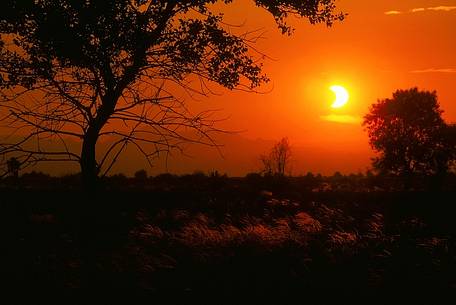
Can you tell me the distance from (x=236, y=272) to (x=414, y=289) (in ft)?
9.73

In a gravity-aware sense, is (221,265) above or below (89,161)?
below

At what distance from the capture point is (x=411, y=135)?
53344mm

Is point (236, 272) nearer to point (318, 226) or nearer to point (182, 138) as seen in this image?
point (182, 138)

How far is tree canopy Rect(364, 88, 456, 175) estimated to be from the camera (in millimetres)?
52438

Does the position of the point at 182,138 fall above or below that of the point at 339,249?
above

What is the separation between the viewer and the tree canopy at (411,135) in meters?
52.4

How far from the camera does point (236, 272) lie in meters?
9.02

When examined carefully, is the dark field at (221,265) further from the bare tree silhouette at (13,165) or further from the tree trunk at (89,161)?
the bare tree silhouette at (13,165)

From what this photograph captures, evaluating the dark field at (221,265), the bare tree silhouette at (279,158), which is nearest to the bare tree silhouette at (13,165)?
the dark field at (221,265)

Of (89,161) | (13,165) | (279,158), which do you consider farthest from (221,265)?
(279,158)

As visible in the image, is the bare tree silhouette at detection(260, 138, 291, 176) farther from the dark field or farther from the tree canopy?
the dark field

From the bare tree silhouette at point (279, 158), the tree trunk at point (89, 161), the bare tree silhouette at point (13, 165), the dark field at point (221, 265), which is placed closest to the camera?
the dark field at point (221, 265)

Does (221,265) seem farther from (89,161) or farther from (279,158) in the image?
(279,158)

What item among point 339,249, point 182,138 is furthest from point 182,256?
point 339,249
